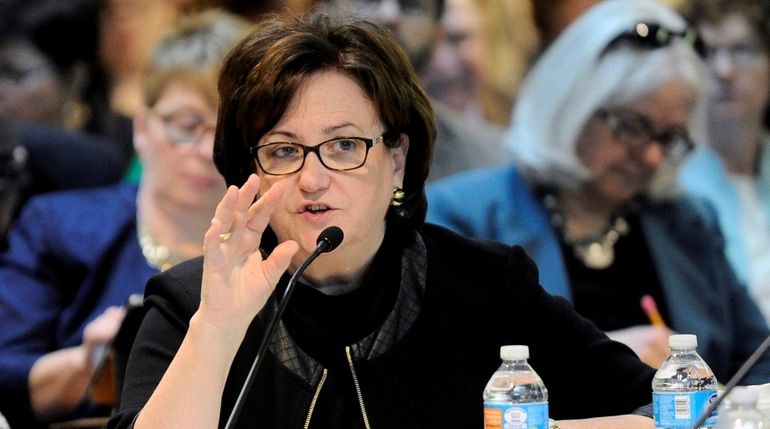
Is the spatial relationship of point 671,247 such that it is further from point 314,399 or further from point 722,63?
point 314,399

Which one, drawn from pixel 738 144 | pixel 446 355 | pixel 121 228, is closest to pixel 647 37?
pixel 738 144

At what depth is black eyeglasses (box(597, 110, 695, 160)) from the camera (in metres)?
3.86

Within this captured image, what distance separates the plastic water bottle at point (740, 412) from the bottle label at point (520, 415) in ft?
0.80

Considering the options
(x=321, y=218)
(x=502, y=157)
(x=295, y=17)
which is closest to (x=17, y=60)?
(x=502, y=157)

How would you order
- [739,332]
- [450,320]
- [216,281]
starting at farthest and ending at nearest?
[739,332] → [450,320] → [216,281]

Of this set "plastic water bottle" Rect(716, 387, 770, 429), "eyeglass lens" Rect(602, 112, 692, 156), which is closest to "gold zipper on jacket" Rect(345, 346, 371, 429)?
"plastic water bottle" Rect(716, 387, 770, 429)

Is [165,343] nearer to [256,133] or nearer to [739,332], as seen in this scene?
[256,133]

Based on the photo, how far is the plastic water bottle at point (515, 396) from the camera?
1.83 metres

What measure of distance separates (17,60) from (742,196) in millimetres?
2410

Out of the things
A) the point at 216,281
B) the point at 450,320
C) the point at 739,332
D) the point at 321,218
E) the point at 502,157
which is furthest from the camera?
the point at 502,157

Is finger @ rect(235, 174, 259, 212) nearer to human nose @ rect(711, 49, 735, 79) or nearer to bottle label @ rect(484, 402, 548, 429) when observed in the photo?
bottle label @ rect(484, 402, 548, 429)

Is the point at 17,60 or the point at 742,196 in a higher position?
the point at 17,60

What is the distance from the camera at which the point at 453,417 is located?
2.14 metres

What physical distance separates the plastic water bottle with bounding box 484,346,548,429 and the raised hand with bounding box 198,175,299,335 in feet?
1.19
